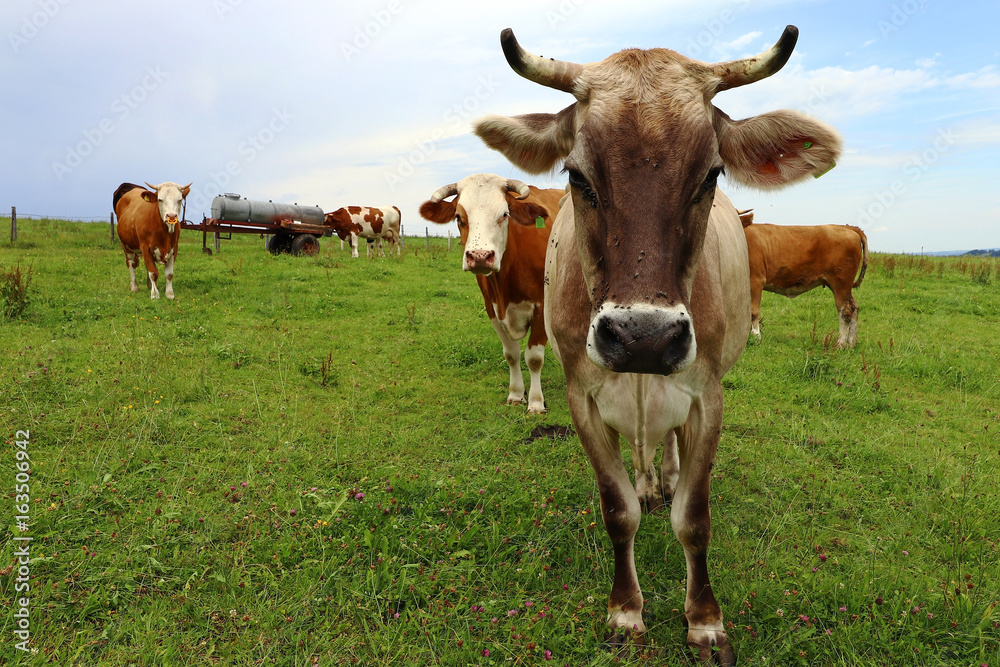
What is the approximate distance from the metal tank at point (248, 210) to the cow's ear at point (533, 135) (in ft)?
61.8

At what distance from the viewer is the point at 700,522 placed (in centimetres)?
263

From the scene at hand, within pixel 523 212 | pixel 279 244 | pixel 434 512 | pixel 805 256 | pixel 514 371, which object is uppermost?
pixel 523 212

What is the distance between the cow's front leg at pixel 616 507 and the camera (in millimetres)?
2668

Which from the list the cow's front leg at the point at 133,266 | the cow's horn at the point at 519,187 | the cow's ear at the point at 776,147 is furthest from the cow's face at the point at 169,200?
the cow's ear at the point at 776,147

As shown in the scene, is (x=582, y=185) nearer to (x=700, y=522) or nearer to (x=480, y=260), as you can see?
(x=700, y=522)

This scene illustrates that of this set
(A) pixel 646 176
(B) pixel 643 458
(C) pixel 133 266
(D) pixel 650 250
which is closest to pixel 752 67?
(A) pixel 646 176

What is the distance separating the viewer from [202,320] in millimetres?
8445

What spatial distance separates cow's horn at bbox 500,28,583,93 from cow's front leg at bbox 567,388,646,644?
144cm

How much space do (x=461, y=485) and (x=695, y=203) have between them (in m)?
2.44

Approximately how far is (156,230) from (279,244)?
10.9m

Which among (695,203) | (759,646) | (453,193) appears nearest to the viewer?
(695,203)

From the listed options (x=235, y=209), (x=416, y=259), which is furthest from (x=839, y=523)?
(x=235, y=209)

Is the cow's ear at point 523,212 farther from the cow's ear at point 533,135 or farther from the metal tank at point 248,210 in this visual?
the metal tank at point 248,210

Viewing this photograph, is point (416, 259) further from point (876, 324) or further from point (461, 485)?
point (461, 485)
